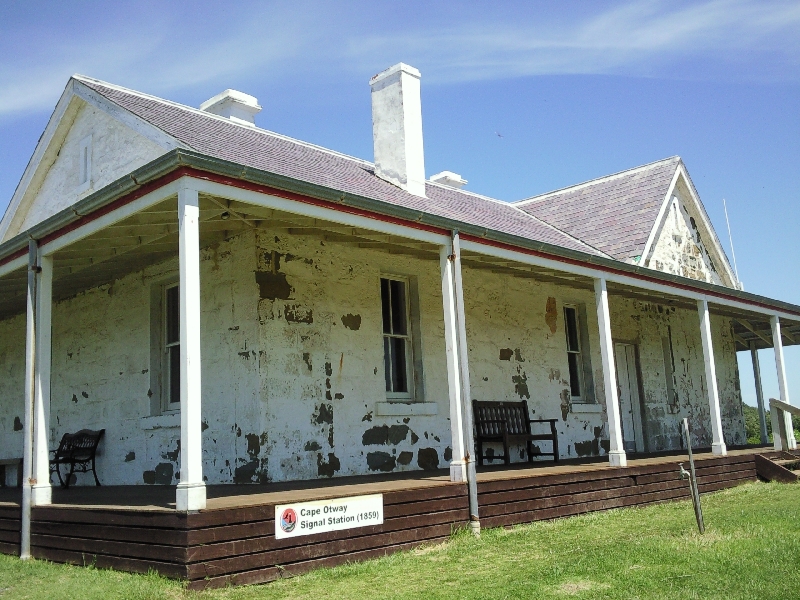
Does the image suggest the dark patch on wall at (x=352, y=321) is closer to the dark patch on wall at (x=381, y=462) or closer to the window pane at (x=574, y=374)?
the dark patch on wall at (x=381, y=462)

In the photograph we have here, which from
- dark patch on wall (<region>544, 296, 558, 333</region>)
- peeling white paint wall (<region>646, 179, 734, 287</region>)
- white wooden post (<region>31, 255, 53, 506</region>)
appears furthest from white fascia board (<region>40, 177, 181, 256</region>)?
peeling white paint wall (<region>646, 179, 734, 287</region>)

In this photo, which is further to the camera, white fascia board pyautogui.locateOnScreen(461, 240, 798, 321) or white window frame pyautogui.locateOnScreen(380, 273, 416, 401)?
white window frame pyautogui.locateOnScreen(380, 273, 416, 401)

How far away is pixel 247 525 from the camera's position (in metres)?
5.96

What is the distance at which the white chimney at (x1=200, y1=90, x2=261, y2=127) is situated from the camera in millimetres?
12297

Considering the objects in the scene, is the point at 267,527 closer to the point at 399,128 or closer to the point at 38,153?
the point at 399,128

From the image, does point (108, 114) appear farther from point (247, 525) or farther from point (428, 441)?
point (247, 525)

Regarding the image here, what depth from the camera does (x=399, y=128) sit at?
38.4 ft

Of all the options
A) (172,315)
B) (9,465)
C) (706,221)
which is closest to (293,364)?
(172,315)

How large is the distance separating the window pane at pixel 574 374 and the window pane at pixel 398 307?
12.8 feet

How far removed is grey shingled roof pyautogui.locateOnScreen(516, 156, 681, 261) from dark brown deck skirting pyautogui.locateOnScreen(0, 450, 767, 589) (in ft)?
19.4

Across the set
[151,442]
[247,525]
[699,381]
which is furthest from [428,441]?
[699,381]

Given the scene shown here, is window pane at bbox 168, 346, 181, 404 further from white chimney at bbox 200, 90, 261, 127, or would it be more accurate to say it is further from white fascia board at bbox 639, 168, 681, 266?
white fascia board at bbox 639, 168, 681, 266

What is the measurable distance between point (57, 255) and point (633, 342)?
382 inches

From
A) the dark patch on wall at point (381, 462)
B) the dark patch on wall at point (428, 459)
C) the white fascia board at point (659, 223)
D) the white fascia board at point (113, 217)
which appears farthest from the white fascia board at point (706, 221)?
the white fascia board at point (113, 217)
